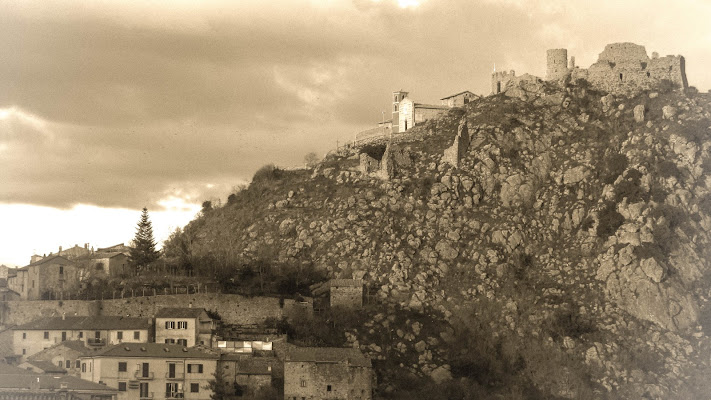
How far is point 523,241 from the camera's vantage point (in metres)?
110

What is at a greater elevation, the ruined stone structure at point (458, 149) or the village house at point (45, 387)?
the ruined stone structure at point (458, 149)

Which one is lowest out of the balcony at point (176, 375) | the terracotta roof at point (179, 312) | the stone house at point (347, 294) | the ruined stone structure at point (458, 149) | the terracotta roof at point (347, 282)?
the balcony at point (176, 375)

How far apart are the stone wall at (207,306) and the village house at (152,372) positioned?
27.1 feet

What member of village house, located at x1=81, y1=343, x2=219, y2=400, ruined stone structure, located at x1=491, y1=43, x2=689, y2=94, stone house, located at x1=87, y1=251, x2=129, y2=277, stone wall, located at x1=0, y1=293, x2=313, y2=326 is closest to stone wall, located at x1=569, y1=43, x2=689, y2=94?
ruined stone structure, located at x1=491, y1=43, x2=689, y2=94

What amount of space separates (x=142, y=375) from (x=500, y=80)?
42557 mm

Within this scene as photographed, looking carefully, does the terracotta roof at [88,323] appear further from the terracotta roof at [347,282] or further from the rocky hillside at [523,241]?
the terracotta roof at [347,282]

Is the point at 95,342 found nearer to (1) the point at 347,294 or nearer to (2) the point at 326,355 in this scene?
(2) the point at 326,355

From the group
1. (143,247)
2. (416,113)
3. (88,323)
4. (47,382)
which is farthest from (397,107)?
(47,382)

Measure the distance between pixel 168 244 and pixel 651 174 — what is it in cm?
3464

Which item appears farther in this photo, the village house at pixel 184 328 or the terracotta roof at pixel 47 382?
the village house at pixel 184 328

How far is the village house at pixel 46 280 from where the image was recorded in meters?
108

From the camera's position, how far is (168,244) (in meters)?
119

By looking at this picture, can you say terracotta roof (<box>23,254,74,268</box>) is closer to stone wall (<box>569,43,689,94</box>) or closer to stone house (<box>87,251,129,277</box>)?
stone house (<box>87,251,129,277</box>)

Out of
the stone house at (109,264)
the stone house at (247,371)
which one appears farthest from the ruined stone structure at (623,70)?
the stone house at (247,371)
